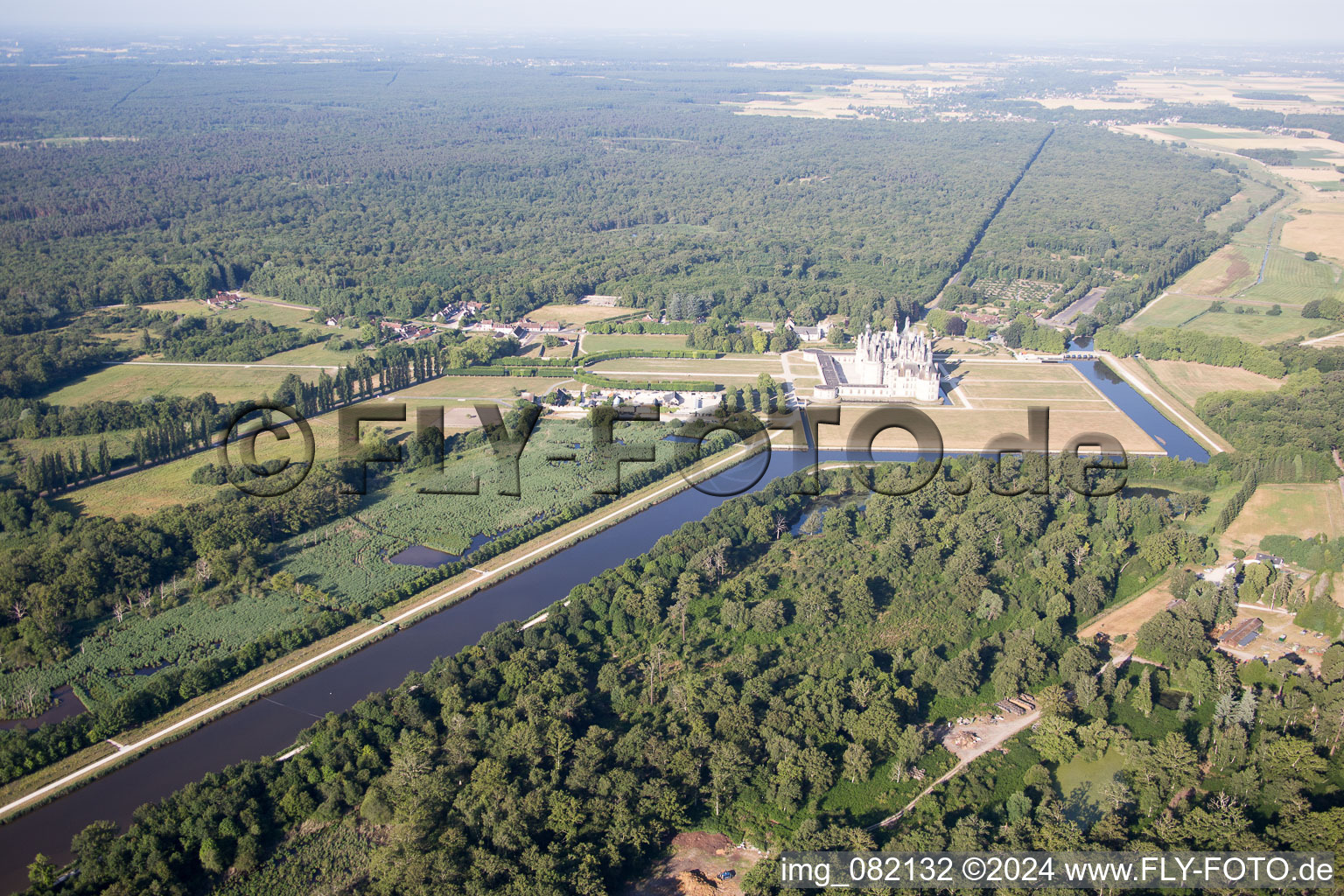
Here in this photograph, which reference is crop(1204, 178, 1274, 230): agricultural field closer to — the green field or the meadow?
the meadow

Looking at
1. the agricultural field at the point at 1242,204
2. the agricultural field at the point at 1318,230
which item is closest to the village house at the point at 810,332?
the agricultural field at the point at 1318,230

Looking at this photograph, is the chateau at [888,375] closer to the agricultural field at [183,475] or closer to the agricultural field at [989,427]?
the agricultural field at [989,427]

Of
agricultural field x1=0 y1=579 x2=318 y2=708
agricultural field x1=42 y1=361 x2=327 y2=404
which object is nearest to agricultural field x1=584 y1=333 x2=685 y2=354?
agricultural field x1=42 y1=361 x2=327 y2=404

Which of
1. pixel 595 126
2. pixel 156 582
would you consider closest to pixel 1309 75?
pixel 595 126

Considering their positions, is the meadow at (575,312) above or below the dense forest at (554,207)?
below

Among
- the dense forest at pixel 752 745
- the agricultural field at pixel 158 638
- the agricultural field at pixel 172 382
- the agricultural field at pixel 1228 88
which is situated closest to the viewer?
the dense forest at pixel 752 745

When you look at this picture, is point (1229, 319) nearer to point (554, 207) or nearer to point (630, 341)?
point (630, 341)

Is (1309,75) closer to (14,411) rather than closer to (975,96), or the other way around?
(975,96)
